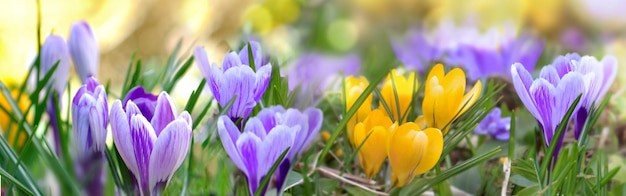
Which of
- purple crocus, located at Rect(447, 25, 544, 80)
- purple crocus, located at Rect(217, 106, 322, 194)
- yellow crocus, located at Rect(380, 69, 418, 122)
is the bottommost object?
purple crocus, located at Rect(217, 106, 322, 194)

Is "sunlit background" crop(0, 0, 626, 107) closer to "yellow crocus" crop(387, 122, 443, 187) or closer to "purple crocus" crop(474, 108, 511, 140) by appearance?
"purple crocus" crop(474, 108, 511, 140)

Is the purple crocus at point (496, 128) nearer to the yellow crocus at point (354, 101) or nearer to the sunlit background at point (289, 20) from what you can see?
the yellow crocus at point (354, 101)

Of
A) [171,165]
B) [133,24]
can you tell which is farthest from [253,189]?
[133,24]

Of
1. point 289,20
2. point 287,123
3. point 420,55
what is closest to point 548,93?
point 287,123

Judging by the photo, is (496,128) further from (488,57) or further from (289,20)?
(289,20)

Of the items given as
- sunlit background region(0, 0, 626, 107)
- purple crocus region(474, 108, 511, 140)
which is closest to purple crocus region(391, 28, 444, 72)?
purple crocus region(474, 108, 511, 140)
